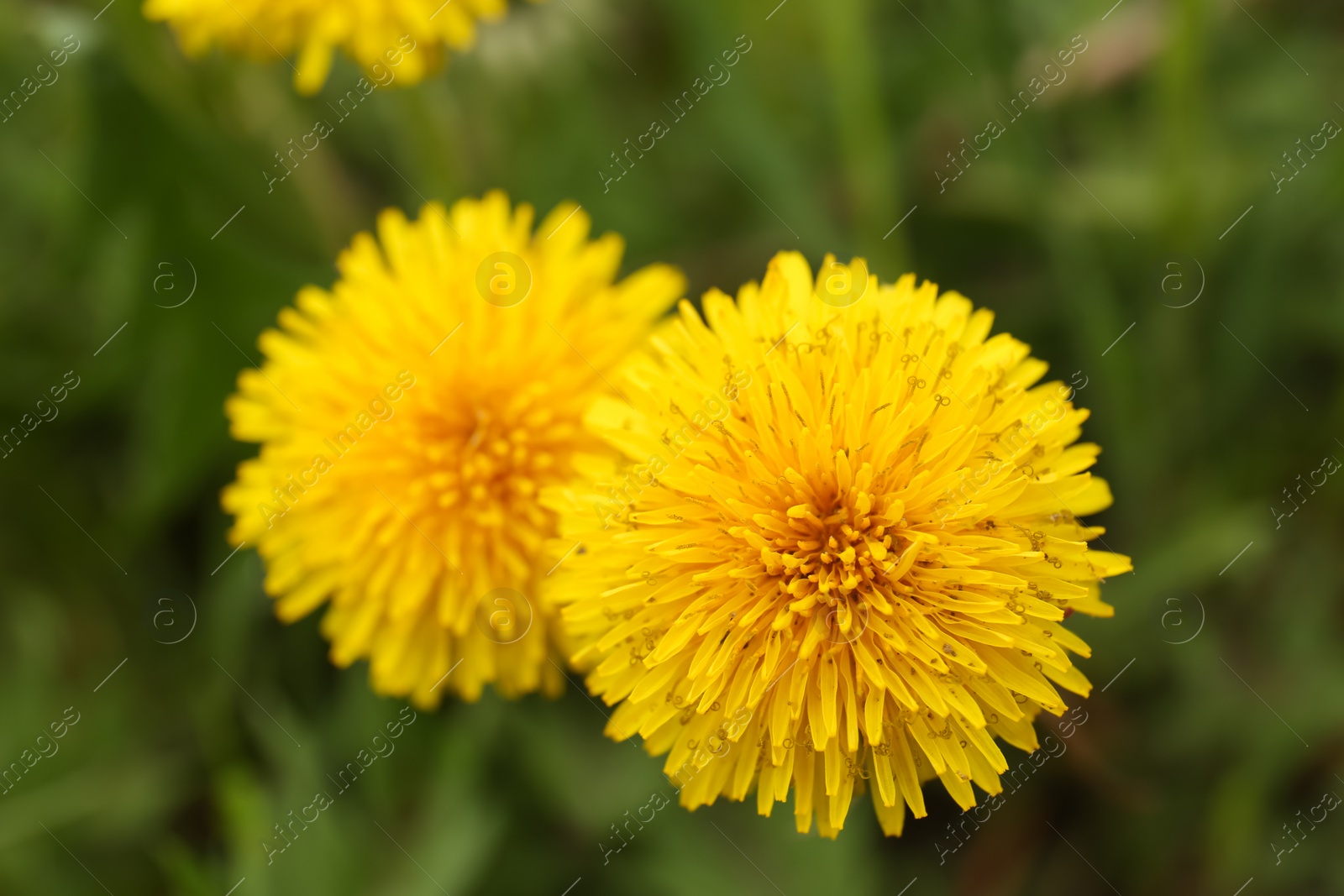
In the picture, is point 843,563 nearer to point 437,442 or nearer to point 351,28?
point 437,442

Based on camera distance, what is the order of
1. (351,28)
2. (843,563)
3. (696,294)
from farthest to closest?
(696,294)
(351,28)
(843,563)

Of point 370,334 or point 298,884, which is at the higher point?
point 370,334

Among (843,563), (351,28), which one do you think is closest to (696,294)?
(351,28)

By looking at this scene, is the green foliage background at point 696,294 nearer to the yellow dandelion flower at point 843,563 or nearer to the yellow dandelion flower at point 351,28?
the yellow dandelion flower at point 351,28

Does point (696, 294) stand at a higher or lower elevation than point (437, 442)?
higher

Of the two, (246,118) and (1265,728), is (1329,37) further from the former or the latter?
(246,118)

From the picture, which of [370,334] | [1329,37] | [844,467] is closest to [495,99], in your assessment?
[370,334]
